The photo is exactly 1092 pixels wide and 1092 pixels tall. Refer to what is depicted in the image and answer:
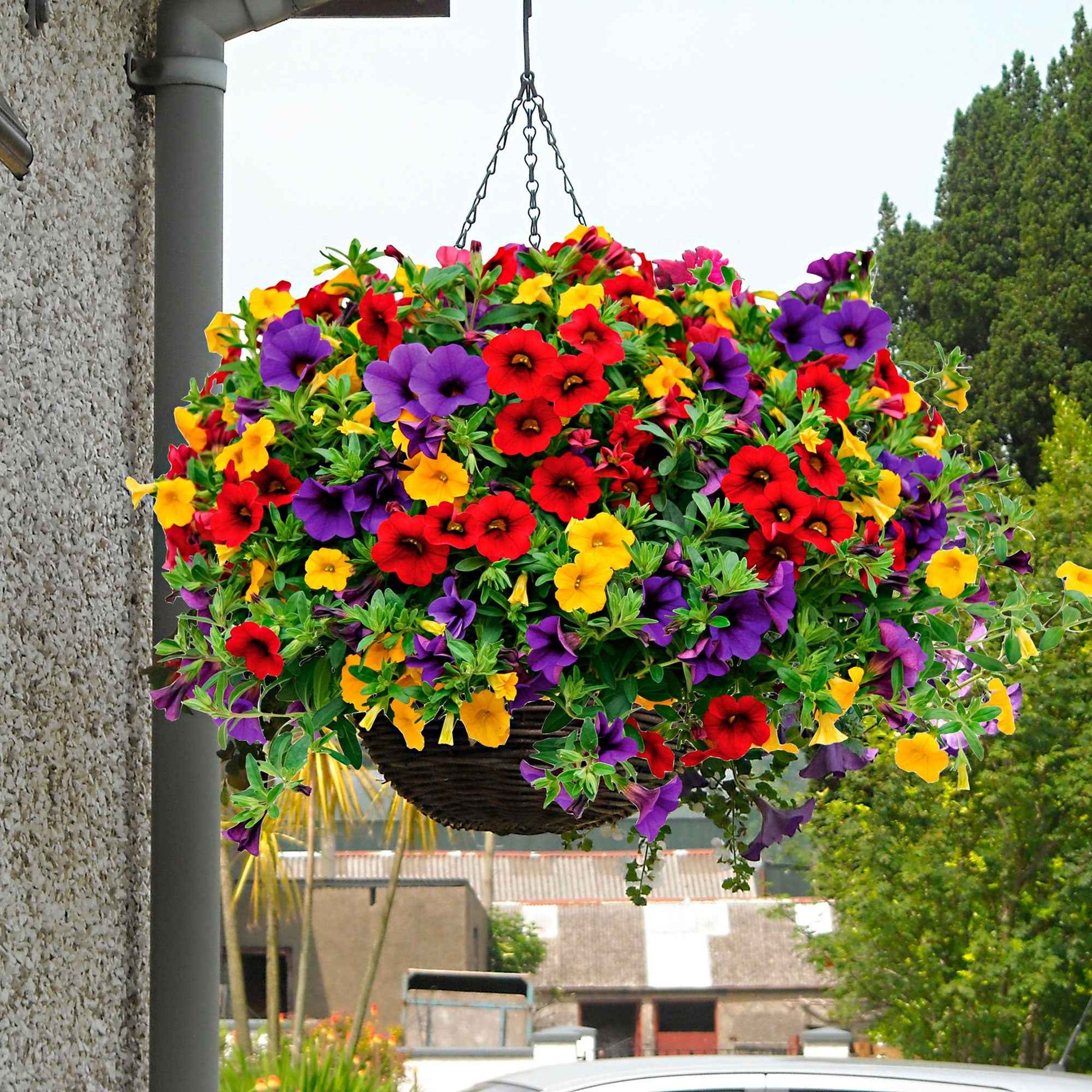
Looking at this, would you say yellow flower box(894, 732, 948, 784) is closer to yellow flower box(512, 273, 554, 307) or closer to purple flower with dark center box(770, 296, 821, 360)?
purple flower with dark center box(770, 296, 821, 360)

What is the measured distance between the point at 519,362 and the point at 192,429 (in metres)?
0.28

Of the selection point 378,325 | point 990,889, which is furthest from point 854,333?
point 990,889

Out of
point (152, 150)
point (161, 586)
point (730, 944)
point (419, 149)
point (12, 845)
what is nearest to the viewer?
point (12, 845)

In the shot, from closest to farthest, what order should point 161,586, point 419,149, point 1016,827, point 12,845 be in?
point 12,845 → point 161,586 → point 1016,827 → point 419,149

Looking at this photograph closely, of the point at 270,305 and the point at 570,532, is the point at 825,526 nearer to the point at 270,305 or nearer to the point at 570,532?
the point at 570,532

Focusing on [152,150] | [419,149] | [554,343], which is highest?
[419,149]

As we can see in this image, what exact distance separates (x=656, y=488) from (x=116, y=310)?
0.72m

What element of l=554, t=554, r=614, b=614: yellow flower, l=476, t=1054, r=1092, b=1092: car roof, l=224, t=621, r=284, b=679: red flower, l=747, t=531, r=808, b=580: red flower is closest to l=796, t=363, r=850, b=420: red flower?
l=747, t=531, r=808, b=580: red flower

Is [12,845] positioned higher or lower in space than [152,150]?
lower

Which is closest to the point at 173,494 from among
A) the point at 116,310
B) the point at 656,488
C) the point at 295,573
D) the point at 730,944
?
the point at 295,573

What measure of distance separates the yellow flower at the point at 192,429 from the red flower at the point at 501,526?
10.1 inches

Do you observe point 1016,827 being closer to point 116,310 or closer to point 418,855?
point 116,310

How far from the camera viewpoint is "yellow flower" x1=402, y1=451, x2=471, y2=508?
0.98 meters

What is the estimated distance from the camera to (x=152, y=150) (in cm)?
159
